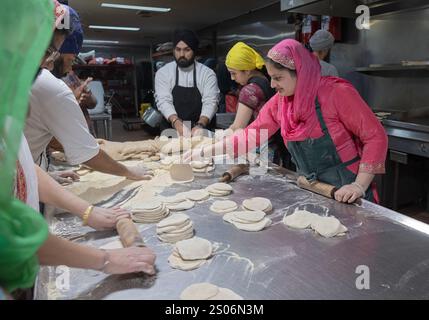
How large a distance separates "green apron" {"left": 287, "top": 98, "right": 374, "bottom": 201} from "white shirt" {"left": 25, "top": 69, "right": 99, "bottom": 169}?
38.1 inches

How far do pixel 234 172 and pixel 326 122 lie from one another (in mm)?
505

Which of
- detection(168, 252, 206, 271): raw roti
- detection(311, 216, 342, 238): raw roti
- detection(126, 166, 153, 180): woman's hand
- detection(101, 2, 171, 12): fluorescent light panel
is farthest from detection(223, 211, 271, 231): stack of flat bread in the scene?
detection(101, 2, 171, 12): fluorescent light panel

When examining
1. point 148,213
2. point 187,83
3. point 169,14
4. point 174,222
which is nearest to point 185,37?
point 187,83

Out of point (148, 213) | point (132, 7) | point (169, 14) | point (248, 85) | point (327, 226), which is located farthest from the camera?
point (169, 14)

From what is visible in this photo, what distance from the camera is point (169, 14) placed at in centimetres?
591

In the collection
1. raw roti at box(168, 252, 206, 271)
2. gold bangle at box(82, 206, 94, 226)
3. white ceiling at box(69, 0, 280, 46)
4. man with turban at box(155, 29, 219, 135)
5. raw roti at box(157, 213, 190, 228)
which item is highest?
white ceiling at box(69, 0, 280, 46)

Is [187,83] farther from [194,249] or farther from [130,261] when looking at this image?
[130,261]

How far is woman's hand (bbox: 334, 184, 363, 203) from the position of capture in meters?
1.42

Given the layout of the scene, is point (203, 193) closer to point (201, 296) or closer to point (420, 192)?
point (201, 296)

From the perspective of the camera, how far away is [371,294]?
883 millimetres

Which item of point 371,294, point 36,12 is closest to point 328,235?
point 371,294

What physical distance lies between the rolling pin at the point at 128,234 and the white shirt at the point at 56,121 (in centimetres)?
51

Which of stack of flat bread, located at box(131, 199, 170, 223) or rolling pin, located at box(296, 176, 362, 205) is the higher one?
rolling pin, located at box(296, 176, 362, 205)

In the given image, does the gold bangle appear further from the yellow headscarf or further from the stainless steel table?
the yellow headscarf
